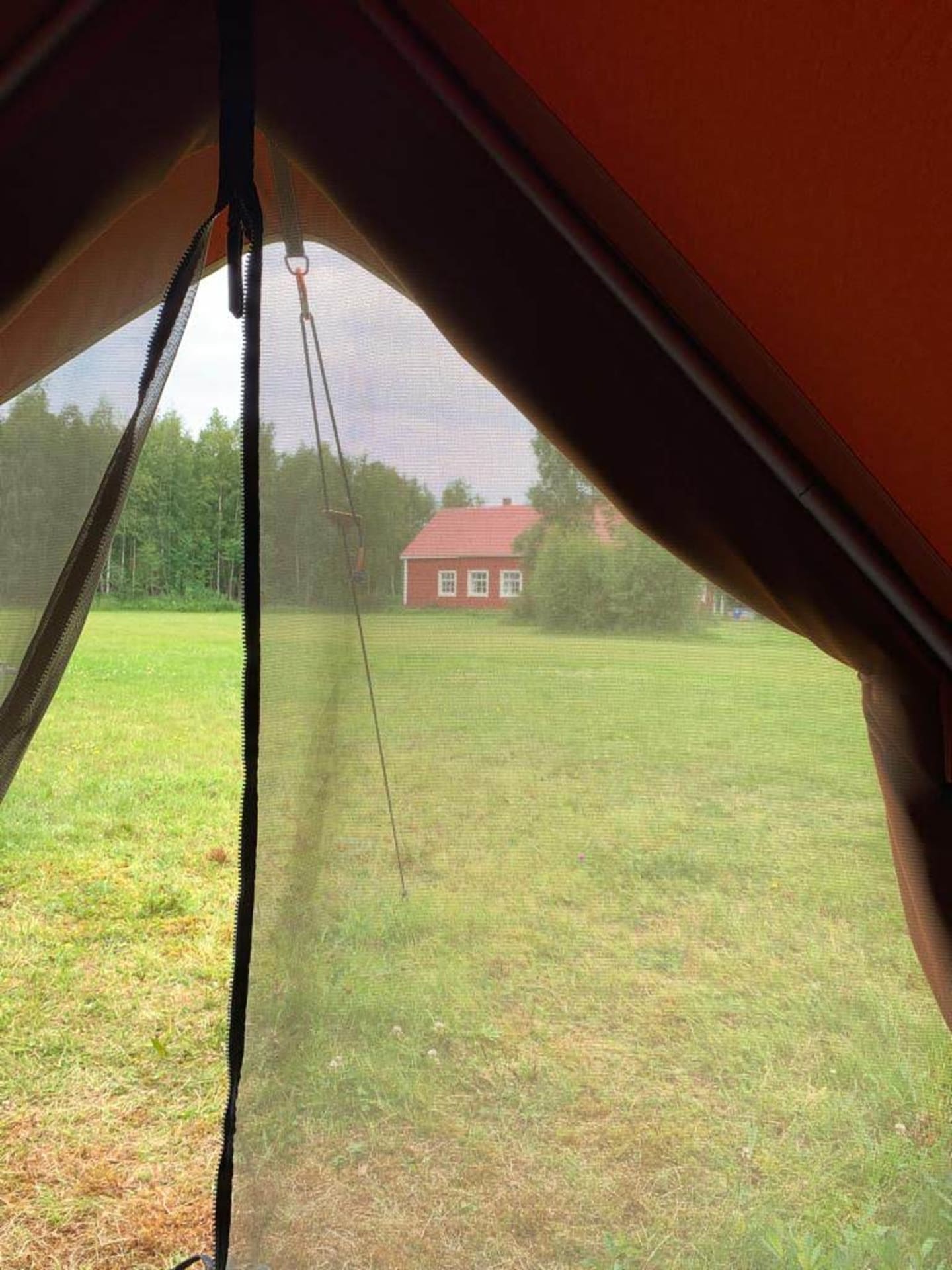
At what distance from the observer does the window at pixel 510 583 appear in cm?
83

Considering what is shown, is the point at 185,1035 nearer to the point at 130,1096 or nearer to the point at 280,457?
the point at 130,1096

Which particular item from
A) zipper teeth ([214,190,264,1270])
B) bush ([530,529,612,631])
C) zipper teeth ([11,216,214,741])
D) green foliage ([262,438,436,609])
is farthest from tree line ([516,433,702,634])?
zipper teeth ([11,216,214,741])

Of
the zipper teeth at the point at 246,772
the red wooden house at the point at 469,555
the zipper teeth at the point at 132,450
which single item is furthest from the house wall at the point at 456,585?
the zipper teeth at the point at 132,450

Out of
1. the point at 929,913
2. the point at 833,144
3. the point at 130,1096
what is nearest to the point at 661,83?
the point at 833,144

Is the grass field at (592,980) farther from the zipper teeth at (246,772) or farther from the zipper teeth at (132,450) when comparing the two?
the zipper teeth at (132,450)

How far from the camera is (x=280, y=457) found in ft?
2.72

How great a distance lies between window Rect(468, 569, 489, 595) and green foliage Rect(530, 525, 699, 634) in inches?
1.7

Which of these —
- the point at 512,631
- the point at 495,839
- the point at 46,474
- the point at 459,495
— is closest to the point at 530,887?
the point at 495,839

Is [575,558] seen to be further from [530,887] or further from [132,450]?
[132,450]

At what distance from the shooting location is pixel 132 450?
838mm

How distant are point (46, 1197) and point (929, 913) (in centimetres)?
159

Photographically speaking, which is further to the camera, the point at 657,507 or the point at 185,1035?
the point at 185,1035

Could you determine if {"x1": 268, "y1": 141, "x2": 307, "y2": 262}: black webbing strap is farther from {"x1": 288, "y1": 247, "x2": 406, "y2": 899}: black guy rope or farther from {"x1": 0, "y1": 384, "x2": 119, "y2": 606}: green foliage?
{"x1": 0, "y1": 384, "x2": 119, "y2": 606}: green foliage

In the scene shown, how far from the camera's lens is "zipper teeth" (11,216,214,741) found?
0.83 metres
